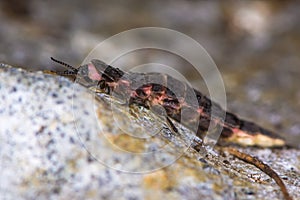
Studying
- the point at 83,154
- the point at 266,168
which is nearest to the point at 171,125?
the point at 266,168

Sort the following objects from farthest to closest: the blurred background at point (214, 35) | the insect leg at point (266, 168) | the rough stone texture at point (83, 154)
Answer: the blurred background at point (214, 35) < the insect leg at point (266, 168) < the rough stone texture at point (83, 154)

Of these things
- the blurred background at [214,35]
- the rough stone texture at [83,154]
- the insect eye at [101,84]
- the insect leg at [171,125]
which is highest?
the blurred background at [214,35]

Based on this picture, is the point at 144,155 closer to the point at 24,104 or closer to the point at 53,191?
the point at 53,191

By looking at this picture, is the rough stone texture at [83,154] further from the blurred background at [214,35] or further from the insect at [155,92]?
the blurred background at [214,35]

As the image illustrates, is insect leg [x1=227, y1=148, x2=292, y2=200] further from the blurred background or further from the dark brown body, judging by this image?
the blurred background

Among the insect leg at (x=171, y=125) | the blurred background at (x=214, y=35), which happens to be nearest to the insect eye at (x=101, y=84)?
the insect leg at (x=171, y=125)

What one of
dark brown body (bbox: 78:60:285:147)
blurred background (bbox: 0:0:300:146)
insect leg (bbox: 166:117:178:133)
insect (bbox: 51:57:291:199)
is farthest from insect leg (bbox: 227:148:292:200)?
blurred background (bbox: 0:0:300:146)
